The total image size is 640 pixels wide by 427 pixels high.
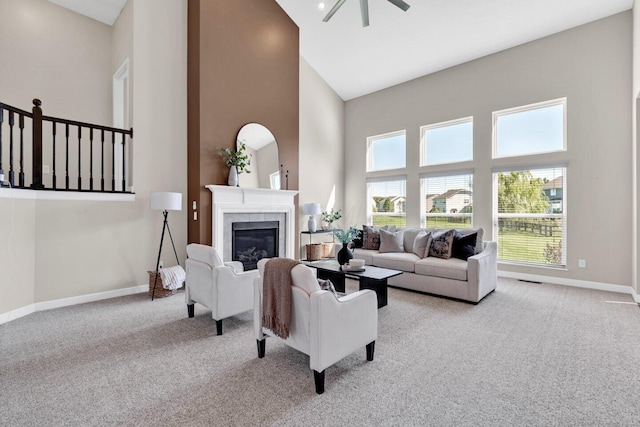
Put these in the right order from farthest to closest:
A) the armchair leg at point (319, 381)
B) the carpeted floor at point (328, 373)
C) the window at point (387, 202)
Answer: the window at point (387, 202)
the armchair leg at point (319, 381)
the carpeted floor at point (328, 373)

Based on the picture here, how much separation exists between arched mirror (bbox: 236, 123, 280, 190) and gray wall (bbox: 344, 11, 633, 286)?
365 cm

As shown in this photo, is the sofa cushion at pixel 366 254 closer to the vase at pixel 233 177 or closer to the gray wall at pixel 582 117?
the gray wall at pixel 582 117

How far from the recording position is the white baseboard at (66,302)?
3319mm

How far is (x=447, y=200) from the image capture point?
608 centimetres

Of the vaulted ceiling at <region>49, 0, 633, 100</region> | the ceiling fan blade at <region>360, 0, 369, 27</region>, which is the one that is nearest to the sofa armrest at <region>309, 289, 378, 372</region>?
the ceiling fan blade at <region>360, 0, 369, 27</region>

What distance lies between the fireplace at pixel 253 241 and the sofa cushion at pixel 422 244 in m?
2.52

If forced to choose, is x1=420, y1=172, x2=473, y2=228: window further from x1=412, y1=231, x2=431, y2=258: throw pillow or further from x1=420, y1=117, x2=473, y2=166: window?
x1=412, y1=231, x2=431, y2=258: throw pillow

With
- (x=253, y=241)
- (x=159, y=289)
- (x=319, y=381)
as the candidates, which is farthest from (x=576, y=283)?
(x=159, y=289)

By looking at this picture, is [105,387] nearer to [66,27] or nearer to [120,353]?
[120,353]

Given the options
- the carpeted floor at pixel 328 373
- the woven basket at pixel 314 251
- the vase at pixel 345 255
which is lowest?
the carpeted floor at pixel 328 373

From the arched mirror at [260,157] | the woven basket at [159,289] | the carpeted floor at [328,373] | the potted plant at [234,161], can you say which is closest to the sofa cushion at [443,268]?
the carpeted floor at [328,373]

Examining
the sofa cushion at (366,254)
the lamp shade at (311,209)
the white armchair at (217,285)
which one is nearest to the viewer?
the white armchair at (217,285)

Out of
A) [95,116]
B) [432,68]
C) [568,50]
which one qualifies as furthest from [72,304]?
[568,50]

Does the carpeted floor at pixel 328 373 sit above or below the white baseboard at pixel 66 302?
below
